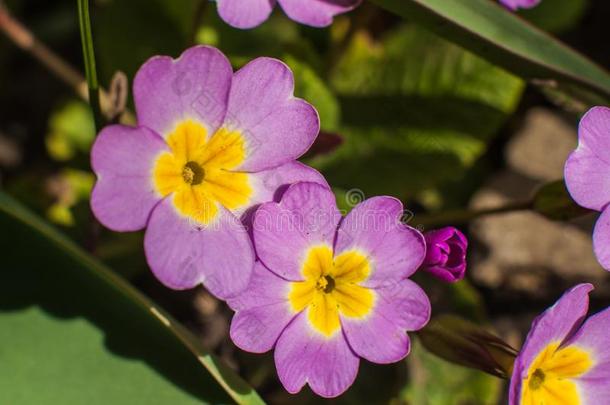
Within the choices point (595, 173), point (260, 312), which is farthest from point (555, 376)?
point (260, 312)

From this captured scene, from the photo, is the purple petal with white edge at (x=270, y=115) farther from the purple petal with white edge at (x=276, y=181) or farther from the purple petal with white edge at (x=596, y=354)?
the purple petal with white edge at (x=596, y=354)

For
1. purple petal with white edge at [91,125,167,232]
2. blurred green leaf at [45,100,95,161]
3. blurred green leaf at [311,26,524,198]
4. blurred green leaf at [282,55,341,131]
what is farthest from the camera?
blurred green leaf at [45,100,95,161]

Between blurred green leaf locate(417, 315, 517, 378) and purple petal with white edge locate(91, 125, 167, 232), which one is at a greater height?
purple petal with white edge locate(91, 125, 167, 232)

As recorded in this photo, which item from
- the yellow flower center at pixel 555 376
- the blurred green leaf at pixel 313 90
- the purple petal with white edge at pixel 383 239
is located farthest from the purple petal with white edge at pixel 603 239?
the blurred green leaf at pixel 313 90

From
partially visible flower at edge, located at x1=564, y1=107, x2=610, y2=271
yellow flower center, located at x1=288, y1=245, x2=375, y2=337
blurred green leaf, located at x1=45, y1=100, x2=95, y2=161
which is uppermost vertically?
partially visible flower at edge, located at x1=564, y1=107, x2=610, y2=271

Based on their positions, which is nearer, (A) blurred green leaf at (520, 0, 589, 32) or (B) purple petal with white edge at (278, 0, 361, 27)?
(B) purple petal with white edge at (278, 0, 361, 27)

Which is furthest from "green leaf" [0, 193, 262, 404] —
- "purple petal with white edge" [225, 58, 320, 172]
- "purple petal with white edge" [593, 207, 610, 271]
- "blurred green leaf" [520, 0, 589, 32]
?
"blurred green leaf" [520, 0, 589, 32]

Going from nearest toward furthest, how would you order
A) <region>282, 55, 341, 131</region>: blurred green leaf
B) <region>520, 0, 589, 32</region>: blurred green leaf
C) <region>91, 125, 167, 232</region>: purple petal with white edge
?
<region>91, 125, 167, 232</region>: purple petal with white edge < <region>282, 55, 341, 131</region>: blurred green leaf < <region>520, 0, 589, 32</region>: blurred green leaf

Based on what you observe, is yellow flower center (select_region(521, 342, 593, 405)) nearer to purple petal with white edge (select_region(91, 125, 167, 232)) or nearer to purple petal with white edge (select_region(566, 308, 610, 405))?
purple petal with white edge (select_region(566, 308, 610, 405))

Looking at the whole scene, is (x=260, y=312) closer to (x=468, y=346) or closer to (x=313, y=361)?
(x=313, y=361)
